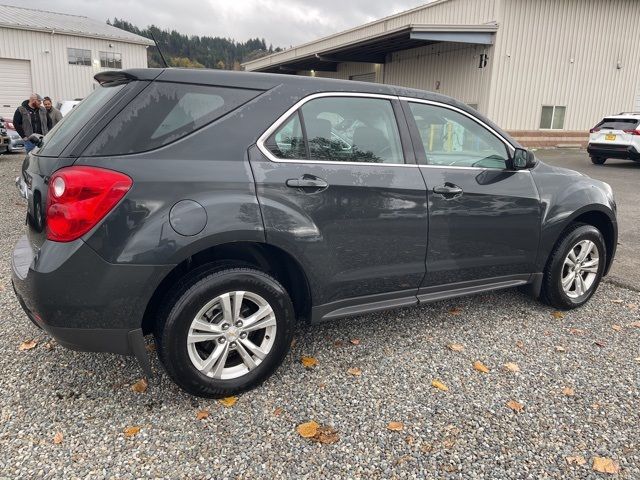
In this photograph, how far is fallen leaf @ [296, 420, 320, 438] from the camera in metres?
2.51

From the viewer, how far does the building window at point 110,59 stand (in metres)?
31.1

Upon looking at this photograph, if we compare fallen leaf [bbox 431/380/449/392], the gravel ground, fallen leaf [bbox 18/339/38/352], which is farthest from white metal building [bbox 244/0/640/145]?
fallen leaf [bbox 18/339/38/352]

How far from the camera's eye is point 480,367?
3.19 meters

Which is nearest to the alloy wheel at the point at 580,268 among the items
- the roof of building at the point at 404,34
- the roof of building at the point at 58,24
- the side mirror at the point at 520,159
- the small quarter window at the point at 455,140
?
the side mirror at the point at 520,159

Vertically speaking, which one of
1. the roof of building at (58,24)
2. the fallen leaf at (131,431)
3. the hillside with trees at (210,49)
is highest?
the hillside with trees at (210,49)

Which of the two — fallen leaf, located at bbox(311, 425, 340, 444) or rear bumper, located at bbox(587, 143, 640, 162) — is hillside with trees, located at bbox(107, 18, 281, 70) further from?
fallen leaf, located at bbox(311, 425, 340, 444)

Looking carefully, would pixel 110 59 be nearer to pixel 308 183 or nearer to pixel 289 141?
pixel 289 141

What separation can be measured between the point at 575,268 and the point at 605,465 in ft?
6.82

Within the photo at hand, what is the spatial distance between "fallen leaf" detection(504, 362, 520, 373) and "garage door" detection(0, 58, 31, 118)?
3060 cm

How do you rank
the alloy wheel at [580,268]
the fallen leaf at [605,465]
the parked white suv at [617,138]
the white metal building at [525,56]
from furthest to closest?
the white metal building at [525,56], the parked white suv at [617,138], the alloy wheel at [580,268], the fallen leaf at [605,465]

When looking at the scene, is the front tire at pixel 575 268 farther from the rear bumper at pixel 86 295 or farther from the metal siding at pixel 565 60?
the metal siding at pixel 565 60

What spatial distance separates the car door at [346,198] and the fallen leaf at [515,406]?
33.7 inches

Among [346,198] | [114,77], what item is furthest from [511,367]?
[114,77]

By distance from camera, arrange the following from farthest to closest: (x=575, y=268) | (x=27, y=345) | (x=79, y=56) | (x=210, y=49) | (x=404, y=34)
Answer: (x=210, y=49), (x=79, y=56), (x=404, y=34), (x=575, y=268), (x=27, y=345)
